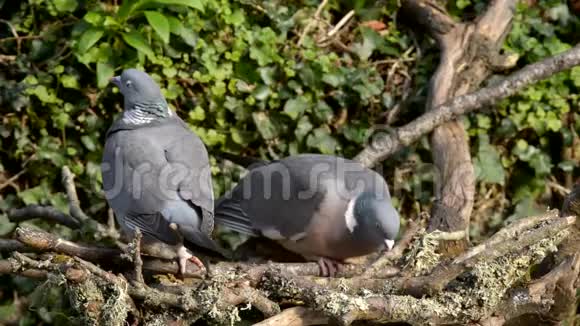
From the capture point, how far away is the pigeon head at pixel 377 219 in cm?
349

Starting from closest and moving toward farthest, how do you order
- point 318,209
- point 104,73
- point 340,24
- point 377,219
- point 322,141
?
point 377,219
point 318,209
point 104,73
point 322,141
point 340,24

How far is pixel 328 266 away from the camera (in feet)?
12.3

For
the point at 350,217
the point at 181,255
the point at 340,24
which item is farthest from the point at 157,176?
the point at 340,24

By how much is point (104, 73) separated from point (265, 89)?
0.87 m

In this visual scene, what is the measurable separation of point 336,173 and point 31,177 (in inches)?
68.4

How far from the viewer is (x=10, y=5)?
4.59m

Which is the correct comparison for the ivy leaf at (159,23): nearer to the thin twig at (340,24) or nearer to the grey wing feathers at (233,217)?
the grey wing feathers at (233,217)

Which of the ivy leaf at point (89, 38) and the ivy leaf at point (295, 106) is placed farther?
the ivy leaf at point (295, 106)

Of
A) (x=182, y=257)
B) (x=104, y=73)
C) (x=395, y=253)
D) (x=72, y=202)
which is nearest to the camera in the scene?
(x=182, y=257)

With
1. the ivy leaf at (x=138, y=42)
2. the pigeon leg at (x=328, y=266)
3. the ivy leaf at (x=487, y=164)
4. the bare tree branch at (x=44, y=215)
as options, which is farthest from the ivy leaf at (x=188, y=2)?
the ivy leaf at (x=487, y=164)

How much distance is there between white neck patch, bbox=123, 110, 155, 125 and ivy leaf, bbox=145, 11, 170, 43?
0.58 meters

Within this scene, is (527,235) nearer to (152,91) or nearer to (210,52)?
(152,91)

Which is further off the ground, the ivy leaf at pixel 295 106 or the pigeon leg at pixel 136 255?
the pigeon leg at pixel 136 255

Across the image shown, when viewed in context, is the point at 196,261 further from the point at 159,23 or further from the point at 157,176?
the point at 159,23
